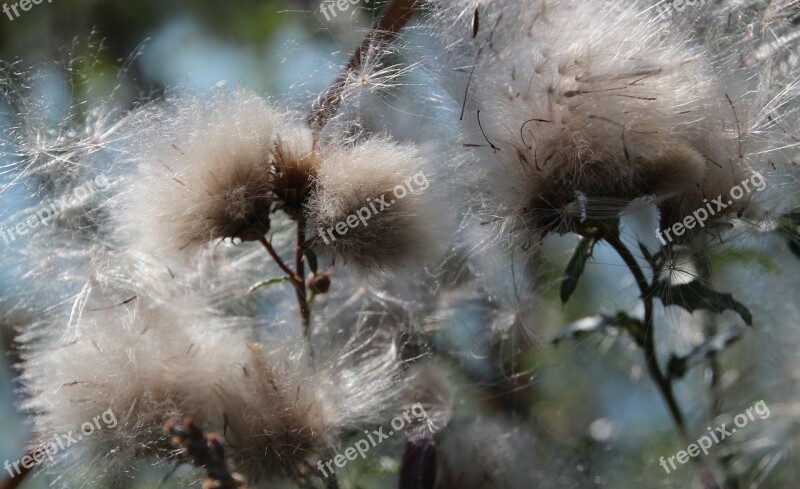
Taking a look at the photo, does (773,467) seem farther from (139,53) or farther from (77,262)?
(139,53)

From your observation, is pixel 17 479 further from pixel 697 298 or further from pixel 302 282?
pixel 697 298

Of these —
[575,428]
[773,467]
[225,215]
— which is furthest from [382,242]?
[773,467]

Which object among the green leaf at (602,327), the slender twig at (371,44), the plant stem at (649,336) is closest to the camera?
the plant stem at (649,336)

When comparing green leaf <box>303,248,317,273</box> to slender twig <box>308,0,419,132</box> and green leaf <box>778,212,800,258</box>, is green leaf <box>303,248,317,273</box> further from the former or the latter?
green leaf <box>778,212,800,258</box>

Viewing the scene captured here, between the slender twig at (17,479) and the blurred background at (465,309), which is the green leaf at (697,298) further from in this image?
the slender twig at (17,479)

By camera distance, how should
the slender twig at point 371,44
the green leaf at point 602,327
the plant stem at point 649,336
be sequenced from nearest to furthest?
the plant stem at point 649,336
the slender twig at point 371,44
the green leaf at point 602,327

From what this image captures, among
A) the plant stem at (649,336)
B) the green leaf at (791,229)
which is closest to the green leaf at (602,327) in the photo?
the plant stem at (649,336)

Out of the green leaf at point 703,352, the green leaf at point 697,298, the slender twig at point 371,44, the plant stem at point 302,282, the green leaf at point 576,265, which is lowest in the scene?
the green leaf at point 703,352
